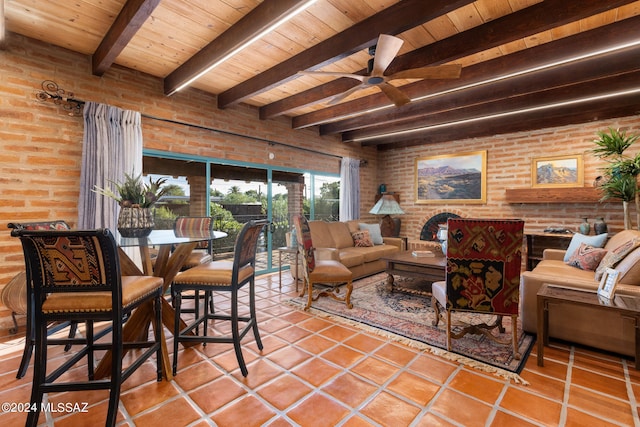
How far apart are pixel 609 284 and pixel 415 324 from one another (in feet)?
4.83

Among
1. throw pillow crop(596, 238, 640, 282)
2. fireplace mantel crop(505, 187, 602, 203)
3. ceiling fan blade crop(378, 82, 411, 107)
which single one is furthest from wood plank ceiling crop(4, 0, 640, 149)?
throw pillow crop(596, 238, 640, 282)

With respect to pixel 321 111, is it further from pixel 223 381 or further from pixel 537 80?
pixel 223 381

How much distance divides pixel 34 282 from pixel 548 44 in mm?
4146

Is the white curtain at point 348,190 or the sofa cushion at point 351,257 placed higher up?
the white curtain at point 348,190

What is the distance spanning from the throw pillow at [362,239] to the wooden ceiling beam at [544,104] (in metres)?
1.94

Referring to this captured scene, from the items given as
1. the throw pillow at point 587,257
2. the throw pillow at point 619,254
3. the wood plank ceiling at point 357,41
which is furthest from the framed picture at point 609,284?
the wood plank ceiling at point 357,41

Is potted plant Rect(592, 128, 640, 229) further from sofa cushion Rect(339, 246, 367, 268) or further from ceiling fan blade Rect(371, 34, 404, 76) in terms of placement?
ceiling fan blade Rect(371, 34, 404, 76)

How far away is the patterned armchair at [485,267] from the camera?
2217mm

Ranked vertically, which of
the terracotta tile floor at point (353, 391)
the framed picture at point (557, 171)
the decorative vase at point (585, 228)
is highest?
the framed picture at point (557, 171)

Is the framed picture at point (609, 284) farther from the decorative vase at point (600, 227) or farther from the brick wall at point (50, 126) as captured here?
the brick wall at point (50, 126)

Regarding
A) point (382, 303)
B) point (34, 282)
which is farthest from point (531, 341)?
point (34, 282)

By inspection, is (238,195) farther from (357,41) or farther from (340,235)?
(357,41)

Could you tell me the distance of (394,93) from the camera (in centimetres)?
283

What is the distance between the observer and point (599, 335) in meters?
2.28
